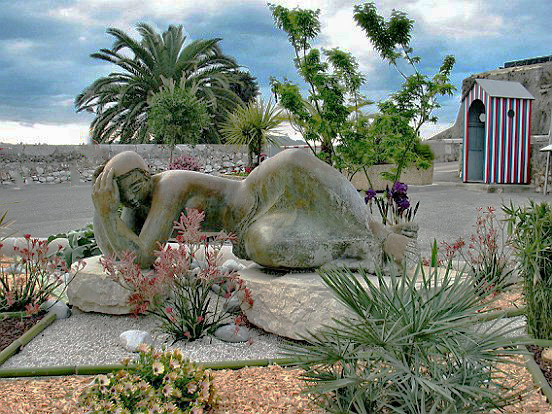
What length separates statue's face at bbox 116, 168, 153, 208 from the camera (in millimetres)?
3703

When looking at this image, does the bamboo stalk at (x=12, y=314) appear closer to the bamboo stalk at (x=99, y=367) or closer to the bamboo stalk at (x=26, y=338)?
the bamboo stalk at (x=26, y=338)

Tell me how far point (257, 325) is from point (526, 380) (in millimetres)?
1639

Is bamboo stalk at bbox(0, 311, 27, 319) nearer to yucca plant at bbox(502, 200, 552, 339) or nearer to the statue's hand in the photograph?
the statue's hand

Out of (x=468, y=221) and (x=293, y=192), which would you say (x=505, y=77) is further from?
(x=293, y=192)

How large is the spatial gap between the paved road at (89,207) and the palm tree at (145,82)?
277 inches

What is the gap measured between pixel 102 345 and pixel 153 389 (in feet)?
4.15

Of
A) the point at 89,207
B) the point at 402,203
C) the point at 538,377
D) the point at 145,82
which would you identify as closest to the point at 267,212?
the point at 538,377

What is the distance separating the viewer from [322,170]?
12.1ft

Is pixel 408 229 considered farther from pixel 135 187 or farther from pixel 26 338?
pixel 26 338

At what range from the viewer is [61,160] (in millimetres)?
14344

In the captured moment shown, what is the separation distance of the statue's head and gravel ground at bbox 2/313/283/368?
0.88 m

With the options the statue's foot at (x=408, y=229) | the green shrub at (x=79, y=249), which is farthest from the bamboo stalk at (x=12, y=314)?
the statue's foot at (x=408, y=229)

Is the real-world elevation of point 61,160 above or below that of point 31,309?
above

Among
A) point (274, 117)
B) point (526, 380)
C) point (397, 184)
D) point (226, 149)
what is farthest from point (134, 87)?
point (526, 380)
